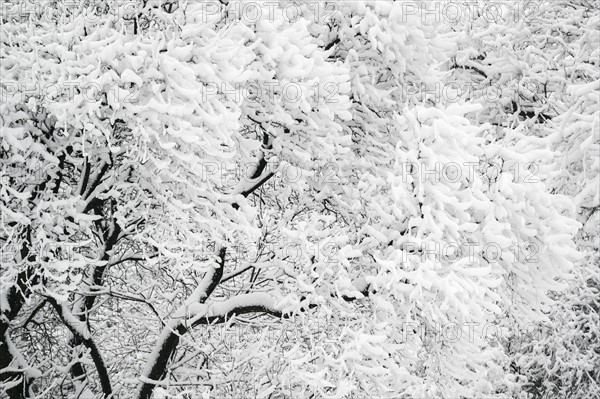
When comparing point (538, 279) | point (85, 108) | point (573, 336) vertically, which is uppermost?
point (85, 108)

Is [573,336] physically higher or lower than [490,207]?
lower

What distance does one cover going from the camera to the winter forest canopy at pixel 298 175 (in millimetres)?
4867

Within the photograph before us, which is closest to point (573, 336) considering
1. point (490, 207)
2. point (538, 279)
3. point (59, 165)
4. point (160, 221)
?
point (538, 279)

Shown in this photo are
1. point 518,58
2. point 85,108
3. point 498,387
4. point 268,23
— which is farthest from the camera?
point 498,387

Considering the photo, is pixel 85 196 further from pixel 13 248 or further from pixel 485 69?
pixel 485 69

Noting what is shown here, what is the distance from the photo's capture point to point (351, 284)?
6.20 m

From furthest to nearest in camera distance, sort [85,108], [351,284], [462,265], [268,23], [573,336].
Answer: [573,336] < [351,284] < [462,265] < [268,23] < [85,108]

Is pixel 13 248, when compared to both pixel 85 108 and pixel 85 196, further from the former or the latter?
pixel 85 108

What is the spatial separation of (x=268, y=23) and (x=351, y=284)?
9.29ft

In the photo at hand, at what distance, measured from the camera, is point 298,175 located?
635 cm

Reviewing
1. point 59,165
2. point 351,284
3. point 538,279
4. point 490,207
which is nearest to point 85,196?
point 59,165

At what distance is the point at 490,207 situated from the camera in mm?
5613

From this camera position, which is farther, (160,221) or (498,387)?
(498,387)

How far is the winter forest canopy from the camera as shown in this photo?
4867 mm
